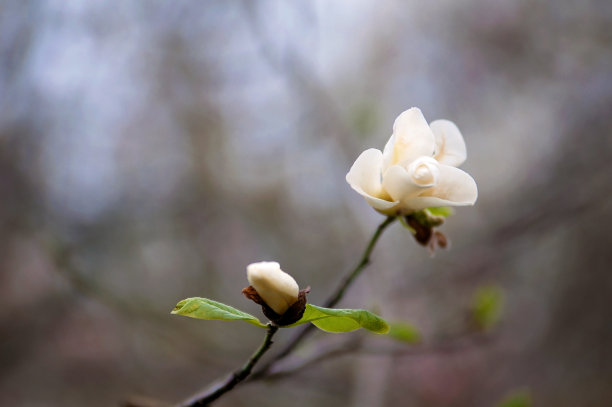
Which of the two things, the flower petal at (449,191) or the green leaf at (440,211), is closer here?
the flower petal at (449,191)

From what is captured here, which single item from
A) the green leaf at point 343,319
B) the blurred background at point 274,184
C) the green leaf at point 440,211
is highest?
the blurred background at point 274,184

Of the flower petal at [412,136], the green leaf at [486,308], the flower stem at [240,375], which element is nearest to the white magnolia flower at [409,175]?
the flower petal at [412,136]

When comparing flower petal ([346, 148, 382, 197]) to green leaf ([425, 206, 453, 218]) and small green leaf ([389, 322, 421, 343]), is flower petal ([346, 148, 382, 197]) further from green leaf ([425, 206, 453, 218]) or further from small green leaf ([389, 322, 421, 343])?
small green leaf ([389, 322, 421, 343])

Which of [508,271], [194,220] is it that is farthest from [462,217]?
[194,220]

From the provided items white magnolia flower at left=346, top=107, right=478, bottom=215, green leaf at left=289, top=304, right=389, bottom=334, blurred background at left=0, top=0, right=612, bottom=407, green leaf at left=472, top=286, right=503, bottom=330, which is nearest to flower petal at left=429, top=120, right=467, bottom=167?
white magnolia flower at left=346, top=107, right=478, bottom=215

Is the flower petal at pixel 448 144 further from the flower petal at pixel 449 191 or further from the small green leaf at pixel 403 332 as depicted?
the small green leaf at pixel 403 332

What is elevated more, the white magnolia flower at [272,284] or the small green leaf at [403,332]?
the small green leaf at [403,332]

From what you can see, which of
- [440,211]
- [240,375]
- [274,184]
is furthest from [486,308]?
[274,184]
